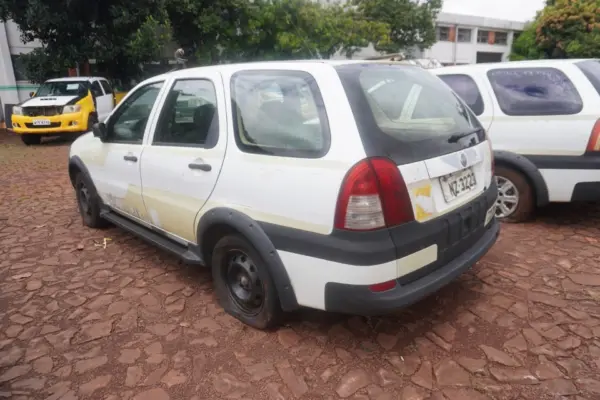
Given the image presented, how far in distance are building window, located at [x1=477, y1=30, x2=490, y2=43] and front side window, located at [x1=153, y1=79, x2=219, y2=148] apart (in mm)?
42128

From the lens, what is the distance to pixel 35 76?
1477 centimetres

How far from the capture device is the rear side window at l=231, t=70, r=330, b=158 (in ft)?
7.35

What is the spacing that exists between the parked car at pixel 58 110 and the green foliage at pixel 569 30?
3200 centimetres

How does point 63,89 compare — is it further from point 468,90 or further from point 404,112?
point 404,112

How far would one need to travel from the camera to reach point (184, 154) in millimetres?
2908

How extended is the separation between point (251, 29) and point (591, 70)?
15.6m

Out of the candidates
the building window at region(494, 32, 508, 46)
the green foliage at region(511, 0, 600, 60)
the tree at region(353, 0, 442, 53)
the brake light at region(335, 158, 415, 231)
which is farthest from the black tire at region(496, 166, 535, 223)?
the building window at region(494, 32, 508, 46)

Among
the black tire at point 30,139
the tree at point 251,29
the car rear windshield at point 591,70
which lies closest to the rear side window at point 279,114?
the car rear windshield at point 591,70

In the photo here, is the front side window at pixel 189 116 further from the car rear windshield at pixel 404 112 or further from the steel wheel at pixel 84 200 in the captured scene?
the steel wheel at pixel 84 200

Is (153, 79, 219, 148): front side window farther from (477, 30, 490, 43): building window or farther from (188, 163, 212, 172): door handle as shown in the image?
(477, 30, 490, 43): building window

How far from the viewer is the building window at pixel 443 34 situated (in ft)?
118

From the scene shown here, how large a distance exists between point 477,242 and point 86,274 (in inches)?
126

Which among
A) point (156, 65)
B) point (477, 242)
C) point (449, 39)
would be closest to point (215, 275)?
point (477, 242)

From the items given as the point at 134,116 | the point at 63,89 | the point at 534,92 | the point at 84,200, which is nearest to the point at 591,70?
the point at 534,92
